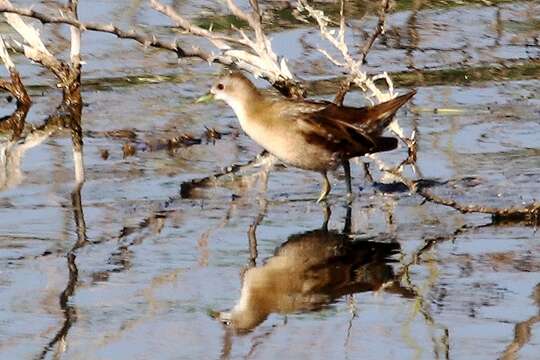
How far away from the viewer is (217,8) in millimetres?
14648

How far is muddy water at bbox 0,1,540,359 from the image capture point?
6.84 meters

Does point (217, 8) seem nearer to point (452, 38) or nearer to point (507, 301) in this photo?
point (452, 38)

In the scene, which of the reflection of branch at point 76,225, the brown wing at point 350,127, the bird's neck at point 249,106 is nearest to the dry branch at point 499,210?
the brown wing at point 350,127

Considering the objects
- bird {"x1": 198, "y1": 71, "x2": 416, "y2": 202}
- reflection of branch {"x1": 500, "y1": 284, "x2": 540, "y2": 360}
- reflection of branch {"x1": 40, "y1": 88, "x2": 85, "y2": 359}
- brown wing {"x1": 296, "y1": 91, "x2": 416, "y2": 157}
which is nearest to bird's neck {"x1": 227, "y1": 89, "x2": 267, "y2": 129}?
bird {"x1": 198, "y1": 71, "x2": 416, "y2": 202}

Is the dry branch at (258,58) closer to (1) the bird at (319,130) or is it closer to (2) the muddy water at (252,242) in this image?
(2) the muddy water at (252,242)

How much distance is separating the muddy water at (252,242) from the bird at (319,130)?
22cm

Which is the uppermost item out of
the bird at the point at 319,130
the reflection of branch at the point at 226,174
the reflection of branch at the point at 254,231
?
the bird at the point at 319,130

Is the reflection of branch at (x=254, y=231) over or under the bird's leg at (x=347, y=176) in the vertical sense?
under

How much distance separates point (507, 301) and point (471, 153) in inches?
124

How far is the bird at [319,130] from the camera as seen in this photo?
30.7ft

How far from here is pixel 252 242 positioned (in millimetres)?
Answer: 8359

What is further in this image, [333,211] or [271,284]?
[333,211]

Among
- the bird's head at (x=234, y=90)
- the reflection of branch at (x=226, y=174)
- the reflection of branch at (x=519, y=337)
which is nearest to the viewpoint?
the reflection of branch at (x=519, y=337)

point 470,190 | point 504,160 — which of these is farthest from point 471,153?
point 470,190
